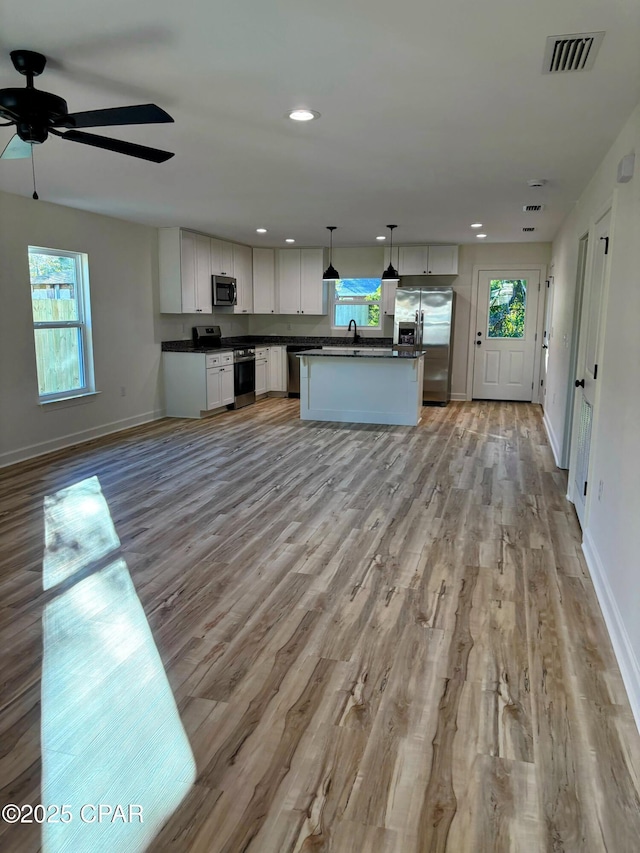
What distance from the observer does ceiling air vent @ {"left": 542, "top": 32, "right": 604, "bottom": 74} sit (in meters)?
2.33

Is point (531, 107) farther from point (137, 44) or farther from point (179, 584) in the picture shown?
point (179, 584)

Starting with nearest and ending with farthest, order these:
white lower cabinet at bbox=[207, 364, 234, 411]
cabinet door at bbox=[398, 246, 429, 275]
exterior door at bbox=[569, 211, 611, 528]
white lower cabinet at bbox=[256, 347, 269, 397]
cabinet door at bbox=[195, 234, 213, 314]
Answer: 1. exterior door at bbox=[569, 211, 611, 528]
2. white lower cabinet at bbox=[207, 364, 234, 411]
3. cabinet door at bbox=[195, 234, 213, 314]
4. cabinet door at bbox=[398, 246, 429, 275]
5. white lower cabinet at bbox=[256, 347, 269, 397]

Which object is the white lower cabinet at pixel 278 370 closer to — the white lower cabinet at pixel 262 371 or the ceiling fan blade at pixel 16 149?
the white lower cabinet at pixel 262 371

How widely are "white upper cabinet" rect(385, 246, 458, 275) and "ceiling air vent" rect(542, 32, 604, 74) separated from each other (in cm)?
656

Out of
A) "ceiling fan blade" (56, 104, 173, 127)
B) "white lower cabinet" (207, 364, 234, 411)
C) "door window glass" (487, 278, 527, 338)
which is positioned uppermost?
"ceiling fan blade" (56, 104, 173, 127)

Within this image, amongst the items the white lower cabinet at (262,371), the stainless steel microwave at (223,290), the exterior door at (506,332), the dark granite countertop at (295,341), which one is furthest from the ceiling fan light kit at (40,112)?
the exterior door at (506,332)

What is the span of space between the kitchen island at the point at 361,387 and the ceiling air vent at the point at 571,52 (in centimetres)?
466

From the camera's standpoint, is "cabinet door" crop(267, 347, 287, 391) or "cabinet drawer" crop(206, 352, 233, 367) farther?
"cabinet door" crop(267, 347, 287, 391)

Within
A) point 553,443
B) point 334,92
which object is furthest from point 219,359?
point 334,92

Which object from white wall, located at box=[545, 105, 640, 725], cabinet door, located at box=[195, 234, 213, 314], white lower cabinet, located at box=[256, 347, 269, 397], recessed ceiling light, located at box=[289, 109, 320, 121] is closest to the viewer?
white wall, located at box=[545, 105, 640, 725]

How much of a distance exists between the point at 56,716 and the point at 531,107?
3.55 metres

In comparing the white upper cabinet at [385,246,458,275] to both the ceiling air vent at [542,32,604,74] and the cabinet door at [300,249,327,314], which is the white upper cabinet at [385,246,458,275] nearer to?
the cabinet door at [300,249,327,314]

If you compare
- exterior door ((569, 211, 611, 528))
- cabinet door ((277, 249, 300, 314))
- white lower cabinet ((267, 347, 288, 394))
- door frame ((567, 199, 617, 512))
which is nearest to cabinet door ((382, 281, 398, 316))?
cabinet door ((277, 249, 300, 314))

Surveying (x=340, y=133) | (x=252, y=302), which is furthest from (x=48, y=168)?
(x=252, y=302)
